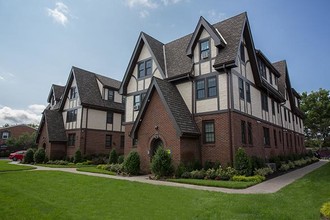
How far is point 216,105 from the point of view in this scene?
17.3 m

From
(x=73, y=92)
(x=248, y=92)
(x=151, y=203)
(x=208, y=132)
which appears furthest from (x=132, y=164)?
(x=73, y=92)

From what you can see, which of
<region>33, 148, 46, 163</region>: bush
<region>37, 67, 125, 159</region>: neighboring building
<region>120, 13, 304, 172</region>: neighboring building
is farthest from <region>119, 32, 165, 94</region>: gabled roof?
<region>33, 148, 46, 163</region>: bush

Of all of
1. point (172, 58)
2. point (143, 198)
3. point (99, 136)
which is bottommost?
point (143, 198)

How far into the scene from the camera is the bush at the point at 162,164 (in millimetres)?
15070

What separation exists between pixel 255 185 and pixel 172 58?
1365 cm

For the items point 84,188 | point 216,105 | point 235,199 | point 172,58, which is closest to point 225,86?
point 216,105

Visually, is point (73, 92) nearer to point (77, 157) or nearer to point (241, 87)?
point (77, 157)

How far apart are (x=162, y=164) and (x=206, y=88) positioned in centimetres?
675

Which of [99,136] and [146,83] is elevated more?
[146,83]

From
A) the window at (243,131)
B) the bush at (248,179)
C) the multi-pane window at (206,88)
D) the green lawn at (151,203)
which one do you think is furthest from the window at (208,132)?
the green lawn at (151,203)

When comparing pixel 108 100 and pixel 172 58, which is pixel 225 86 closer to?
pixel 172 58

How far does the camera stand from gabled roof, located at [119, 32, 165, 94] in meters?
21.8

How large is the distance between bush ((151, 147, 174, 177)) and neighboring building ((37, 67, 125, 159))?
1704 cm

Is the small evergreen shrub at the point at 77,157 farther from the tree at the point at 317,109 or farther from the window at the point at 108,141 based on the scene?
the tree at the point at 317,109
